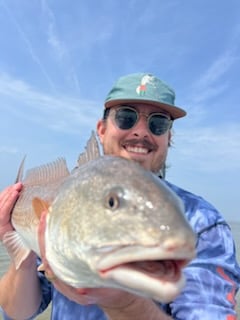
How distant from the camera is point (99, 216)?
1811mm

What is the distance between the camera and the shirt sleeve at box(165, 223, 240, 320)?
8.54 feet

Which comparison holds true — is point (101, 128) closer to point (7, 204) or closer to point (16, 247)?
point (7, 204)

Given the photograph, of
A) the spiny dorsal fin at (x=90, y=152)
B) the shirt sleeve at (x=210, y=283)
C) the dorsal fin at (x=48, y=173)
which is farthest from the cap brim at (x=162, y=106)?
the shirt sleeve at (x=210, y=283)

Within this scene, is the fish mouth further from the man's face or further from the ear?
the ear

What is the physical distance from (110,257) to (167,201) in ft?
1.04

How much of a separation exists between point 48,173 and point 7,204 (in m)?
0.62

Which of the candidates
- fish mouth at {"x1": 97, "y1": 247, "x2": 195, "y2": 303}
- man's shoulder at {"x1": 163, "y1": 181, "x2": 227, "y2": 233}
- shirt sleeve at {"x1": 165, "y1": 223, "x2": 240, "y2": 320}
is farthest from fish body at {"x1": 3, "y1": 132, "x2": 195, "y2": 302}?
man's shoulder at {"x1": 163, "y1": 181, "x2": 227, "y2": 233}

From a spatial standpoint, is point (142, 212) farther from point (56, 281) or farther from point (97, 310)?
point (97, 310)

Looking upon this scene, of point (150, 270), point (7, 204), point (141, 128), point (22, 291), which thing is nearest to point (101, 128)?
point (141, 128)

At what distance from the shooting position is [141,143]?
12.2ft

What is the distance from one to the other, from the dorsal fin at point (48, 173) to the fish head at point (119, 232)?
2.61 ft

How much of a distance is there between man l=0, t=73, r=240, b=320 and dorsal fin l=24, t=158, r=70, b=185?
17 centimetres

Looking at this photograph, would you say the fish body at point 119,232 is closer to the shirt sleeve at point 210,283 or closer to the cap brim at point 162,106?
the shirt sleeve at point 210,283

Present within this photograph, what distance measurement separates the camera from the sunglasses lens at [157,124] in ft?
12.4
